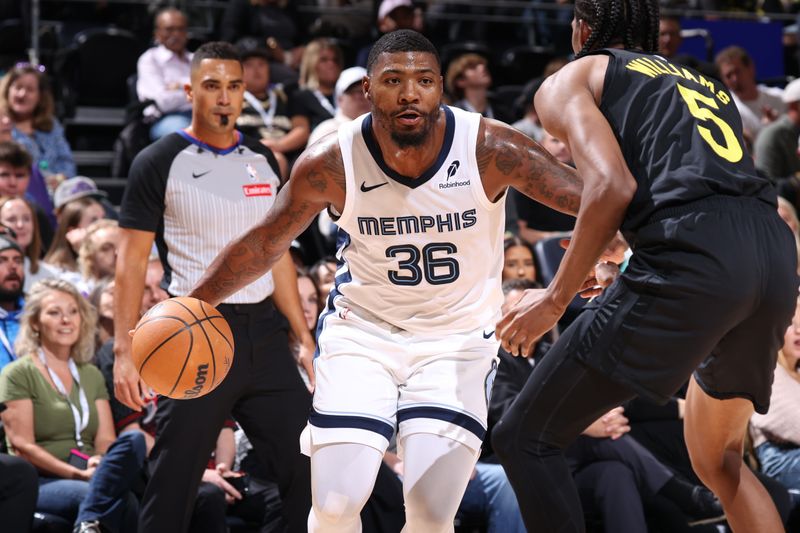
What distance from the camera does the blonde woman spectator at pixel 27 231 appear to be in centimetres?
725

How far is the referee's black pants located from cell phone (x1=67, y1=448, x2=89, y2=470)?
1.38 m

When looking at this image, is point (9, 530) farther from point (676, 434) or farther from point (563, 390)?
point (676, 434)

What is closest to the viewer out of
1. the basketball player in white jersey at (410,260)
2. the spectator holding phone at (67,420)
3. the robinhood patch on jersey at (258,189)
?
the basketball player in white jersey at (410,260)

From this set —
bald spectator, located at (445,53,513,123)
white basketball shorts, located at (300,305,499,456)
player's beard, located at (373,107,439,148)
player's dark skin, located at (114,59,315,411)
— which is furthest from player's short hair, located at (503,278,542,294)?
bald spectator, located at (445,53,513,123)

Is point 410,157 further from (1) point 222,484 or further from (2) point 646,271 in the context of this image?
(1) point 222,484

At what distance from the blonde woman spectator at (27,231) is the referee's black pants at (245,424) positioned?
299 centimetres

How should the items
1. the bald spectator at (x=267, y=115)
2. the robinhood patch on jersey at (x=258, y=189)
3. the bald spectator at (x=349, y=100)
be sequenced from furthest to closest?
1. the bald spectator at (x=267, y=115)
2. the bald spectator at (x=349, y=100)
3. the robinhood patch on jersey at (x=258, y=189)

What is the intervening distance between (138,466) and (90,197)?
303 centimetres

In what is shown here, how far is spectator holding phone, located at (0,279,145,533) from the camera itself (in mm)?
5438

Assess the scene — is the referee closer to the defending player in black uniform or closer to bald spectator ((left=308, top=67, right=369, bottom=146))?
the defending player in black uniform

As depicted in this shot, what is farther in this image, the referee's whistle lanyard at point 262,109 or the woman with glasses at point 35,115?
the referee's whistle lanyard at point 262,109

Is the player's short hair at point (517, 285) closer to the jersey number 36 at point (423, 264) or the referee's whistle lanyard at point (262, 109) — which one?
the jersey number 36 at point (423, 264)

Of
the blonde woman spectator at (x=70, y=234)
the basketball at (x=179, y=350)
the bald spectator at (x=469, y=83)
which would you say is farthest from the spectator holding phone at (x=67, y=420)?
the bald spectator at (x=469, y=83)

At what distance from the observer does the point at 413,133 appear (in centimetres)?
380
